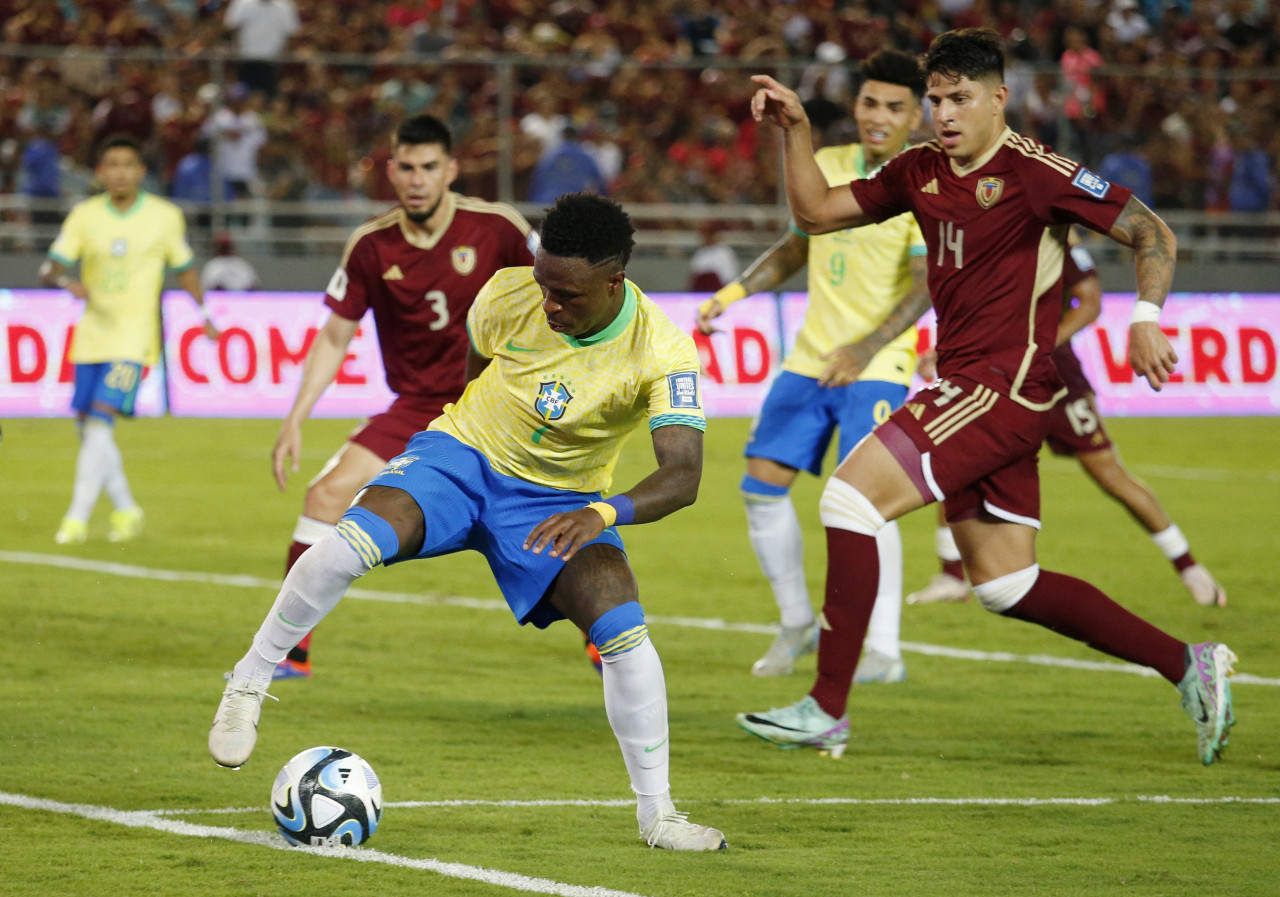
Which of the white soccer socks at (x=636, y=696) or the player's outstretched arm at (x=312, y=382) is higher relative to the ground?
the player's outstretched arm at (x=312, y=382)

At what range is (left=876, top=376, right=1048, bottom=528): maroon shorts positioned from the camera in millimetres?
5520

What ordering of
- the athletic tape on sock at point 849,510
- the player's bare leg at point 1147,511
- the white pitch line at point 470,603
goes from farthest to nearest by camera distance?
the player's bare leg at point 1147,511
the white pitch line at point 470,603
the athletic tape on sock at point 849,510

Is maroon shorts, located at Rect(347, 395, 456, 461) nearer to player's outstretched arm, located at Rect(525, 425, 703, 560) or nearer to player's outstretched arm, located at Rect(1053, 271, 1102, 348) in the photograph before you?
player's outstretched arm, located at Rect(525, 425, 703, 560)

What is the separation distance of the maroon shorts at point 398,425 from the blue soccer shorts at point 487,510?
6.92ft

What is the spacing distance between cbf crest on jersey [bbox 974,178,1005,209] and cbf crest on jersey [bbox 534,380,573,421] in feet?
Answer: 5.26

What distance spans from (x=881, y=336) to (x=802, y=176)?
43.6 inches

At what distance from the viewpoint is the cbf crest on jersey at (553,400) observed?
15.9 feet

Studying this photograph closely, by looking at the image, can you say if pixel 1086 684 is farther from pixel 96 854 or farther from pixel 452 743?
pixel 96 854

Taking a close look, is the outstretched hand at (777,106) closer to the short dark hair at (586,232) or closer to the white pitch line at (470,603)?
the short dark hair at (586,232)

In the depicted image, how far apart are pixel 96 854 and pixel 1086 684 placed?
A: 4299 millimetres

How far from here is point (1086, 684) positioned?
24.1 feet

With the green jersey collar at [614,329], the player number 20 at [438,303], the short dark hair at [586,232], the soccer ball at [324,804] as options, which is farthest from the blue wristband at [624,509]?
the player number 20 at [438,303]

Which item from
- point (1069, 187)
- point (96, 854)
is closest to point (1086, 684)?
point (1069, 187)

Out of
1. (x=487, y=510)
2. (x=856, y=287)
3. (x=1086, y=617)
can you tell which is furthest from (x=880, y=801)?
(x=856, y=287)
